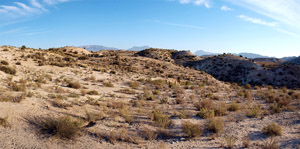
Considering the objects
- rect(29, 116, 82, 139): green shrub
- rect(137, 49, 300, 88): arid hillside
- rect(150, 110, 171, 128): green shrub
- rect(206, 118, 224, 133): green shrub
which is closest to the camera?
rect(29, 116, 82, 139): green shrub

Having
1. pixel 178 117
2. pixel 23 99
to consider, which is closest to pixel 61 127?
pixel 23 99

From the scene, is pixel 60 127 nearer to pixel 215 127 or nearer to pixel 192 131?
pixel 192 131

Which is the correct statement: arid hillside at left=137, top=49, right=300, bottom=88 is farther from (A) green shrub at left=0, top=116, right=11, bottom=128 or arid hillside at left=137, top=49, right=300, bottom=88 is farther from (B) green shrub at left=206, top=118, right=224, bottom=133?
(A) green shrub at left=0, top=116, right=11, bottom=128

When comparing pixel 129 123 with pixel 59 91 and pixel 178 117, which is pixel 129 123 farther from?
pixel 59 91

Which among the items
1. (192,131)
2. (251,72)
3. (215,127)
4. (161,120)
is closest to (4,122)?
(161,120)

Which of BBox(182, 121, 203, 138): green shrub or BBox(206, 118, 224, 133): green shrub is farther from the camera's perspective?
BBox(206, 118, 224, 133): green shrub

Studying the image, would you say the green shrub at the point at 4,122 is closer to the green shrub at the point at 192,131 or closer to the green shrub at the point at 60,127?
the green shrub at the point at 60,127

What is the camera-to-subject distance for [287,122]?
28.1 feet

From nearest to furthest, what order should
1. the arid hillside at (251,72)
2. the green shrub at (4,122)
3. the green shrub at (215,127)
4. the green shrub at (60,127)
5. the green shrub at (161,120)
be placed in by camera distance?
1. the green shrub at (60,127)
2. the green shrub at (4,122)
3. the green shrub at (215,127)
4. the green shrub at (161,120)
5. the arid hillside at (251,72)

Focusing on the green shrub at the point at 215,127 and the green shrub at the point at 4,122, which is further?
the green shrub at the point at 215,127

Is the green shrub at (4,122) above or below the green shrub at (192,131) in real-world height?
above

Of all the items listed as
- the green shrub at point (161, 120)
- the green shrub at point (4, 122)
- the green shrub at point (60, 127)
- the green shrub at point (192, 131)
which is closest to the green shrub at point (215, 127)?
the green shrub at point (192, 131)

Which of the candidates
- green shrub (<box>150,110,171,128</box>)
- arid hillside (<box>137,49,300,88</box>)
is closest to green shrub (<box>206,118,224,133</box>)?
green shrub (<box>150,110,171,128</box>)

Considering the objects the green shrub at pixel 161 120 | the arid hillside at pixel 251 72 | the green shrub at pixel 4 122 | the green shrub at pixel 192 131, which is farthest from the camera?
the arid hillside at pixel 251 72
